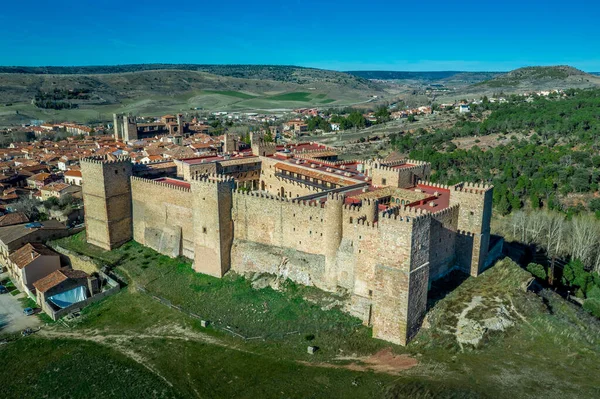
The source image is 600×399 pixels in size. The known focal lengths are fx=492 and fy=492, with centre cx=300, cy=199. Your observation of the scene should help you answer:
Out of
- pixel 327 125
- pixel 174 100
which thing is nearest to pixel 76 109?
pixel 174 100

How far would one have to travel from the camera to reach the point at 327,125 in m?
87.5

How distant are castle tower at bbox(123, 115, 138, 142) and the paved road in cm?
5529

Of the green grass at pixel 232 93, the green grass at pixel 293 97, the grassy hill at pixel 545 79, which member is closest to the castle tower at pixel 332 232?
the grassy hill at pixel 545 79

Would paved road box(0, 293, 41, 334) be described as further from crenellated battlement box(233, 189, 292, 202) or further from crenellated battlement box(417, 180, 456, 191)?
crenellated battlement box(417, 180, 456, 191)

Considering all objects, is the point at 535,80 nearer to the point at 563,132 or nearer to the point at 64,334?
the point at 563,132

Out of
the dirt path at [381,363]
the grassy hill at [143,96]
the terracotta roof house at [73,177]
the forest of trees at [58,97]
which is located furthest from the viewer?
the forest of trees at [58,97]

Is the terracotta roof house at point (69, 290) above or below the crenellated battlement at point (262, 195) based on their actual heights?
below

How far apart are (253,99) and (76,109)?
6011 cm

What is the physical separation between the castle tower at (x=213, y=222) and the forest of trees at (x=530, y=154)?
90.4 feet

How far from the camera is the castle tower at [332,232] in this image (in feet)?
73.9

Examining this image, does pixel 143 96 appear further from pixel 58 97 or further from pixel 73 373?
pixel 73 373

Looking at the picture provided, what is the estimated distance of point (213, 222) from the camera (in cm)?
2620

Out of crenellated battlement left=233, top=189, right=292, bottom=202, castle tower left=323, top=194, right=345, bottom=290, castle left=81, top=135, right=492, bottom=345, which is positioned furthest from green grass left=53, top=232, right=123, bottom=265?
castle tower left=323, top=194, right=345, bottom=290

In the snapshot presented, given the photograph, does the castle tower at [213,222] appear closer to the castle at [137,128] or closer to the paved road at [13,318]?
the paved road at [13,318]
